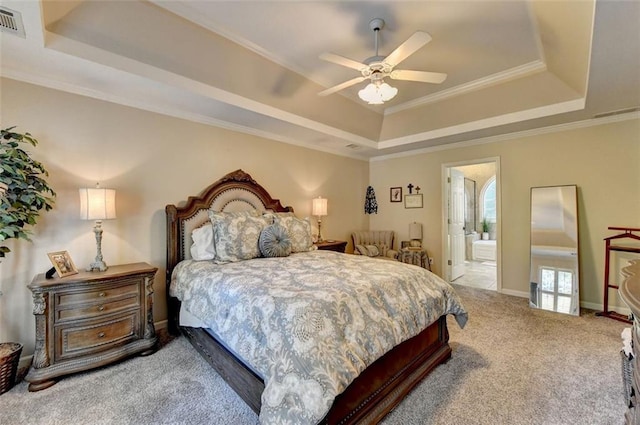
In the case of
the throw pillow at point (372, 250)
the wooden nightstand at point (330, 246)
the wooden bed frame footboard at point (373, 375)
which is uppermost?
the wooden nightstand at point (330, 246)

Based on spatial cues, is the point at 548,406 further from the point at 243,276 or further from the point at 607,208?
the point at 607,208

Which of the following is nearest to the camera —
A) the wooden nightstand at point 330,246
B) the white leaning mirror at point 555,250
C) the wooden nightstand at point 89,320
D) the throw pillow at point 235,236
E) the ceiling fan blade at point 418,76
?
the wooden nightstand at point 89,320

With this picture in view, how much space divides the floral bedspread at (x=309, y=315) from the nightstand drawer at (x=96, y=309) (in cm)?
41

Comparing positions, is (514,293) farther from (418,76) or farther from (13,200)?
(13,200)

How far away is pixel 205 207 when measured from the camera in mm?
3398

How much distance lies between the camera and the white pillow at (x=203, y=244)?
2.97m

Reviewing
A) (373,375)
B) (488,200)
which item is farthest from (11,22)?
(488,200)

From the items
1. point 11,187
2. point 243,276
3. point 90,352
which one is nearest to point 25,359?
point 90,352

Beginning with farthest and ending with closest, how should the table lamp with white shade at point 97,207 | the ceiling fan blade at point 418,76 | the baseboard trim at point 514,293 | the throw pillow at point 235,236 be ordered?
the baseboard trim at point 514,293 → the throw pillow at point 235,236 → the table lamp with white shade at point 97,207 → the ceiling fan blade at point 418,76

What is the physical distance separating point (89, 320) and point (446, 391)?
9.38 ft

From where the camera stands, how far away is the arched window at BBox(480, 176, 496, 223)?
825 cm

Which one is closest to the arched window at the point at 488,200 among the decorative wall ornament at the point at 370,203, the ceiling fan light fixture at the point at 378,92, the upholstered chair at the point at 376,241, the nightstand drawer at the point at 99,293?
the decorative wall ornament at the point at 370,203

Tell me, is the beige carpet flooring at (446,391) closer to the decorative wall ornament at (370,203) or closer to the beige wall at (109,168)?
the beige wall at (109,168)

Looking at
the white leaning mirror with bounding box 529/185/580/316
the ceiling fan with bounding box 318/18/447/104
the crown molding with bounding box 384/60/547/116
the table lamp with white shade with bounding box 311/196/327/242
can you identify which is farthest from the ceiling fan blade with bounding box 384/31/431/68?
the white leaning mirror with bounding box 529/185/580/316
